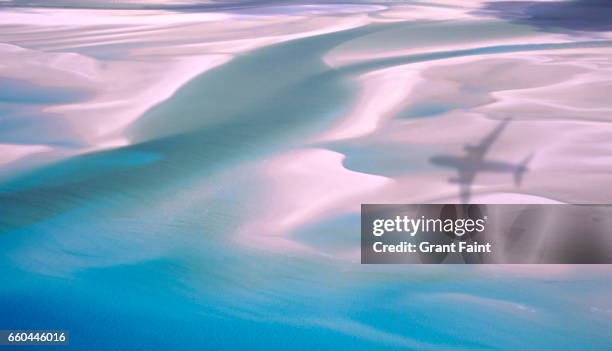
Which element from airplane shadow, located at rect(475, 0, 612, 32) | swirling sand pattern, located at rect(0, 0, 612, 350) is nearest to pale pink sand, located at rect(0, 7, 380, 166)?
swirling sand pattern, located at rect(0, 0, 612, 350)

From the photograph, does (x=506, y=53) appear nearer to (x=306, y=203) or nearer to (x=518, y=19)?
(x=518, y=19)

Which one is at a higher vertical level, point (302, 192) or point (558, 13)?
point (558, 13)

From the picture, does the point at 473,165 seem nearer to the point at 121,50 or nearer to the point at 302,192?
the point at 302,192

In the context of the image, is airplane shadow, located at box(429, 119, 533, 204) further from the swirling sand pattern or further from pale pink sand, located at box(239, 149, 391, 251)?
pale pink sand, located at box(239, 149, 391, 251)

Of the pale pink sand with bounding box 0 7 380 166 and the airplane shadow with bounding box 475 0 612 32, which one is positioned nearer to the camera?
the pale pink sand with bounding box 0 7 380 166

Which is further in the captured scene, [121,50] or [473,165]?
[121,50]

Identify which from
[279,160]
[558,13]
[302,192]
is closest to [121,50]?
[279,160]
